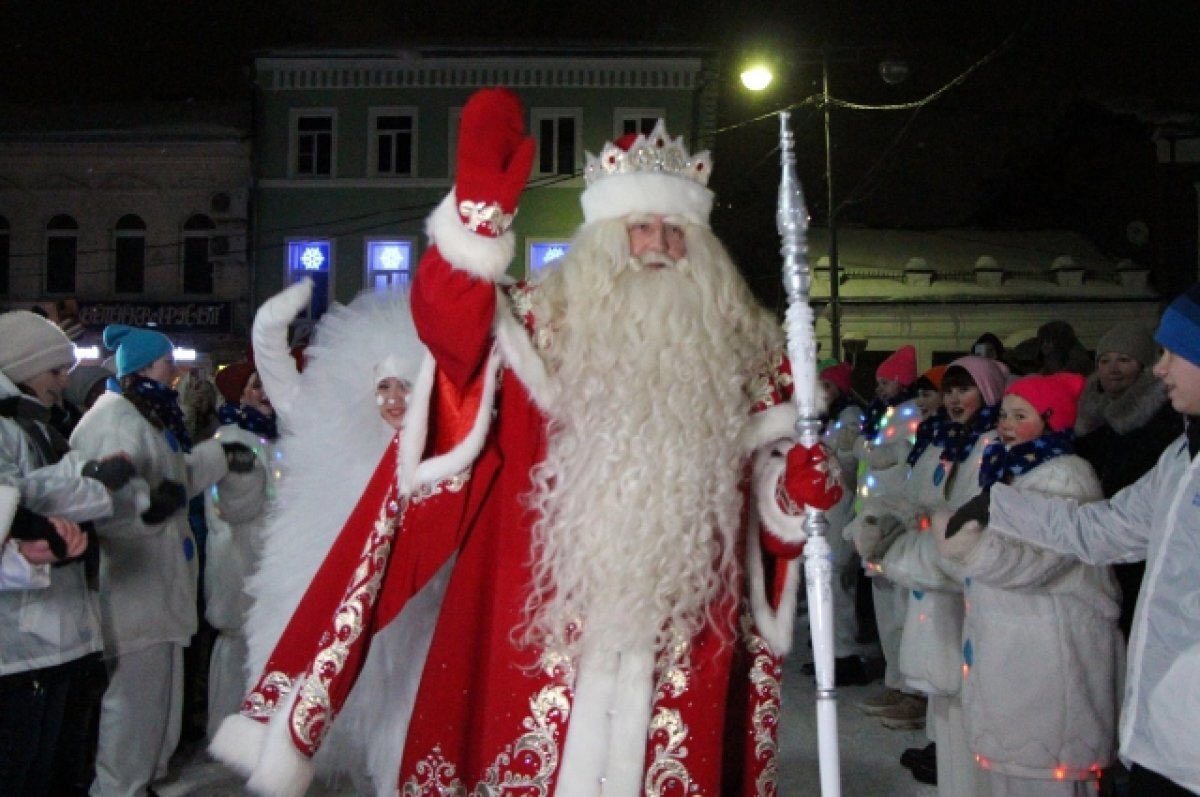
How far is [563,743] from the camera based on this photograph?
3.09 meters

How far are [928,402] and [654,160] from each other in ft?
12.5

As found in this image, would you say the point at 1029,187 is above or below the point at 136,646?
above

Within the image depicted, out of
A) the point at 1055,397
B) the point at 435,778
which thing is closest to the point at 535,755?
the point at 435,778

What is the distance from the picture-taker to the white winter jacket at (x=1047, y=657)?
13.1ft

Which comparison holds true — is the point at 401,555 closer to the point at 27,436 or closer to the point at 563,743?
the point at 563,743

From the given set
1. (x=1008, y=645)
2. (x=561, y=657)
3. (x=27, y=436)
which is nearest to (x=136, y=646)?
(x=27, y=436)

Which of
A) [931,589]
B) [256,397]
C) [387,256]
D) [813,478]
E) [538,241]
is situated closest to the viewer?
[813,478]

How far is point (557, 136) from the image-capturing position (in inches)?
1002

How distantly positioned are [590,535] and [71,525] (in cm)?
181

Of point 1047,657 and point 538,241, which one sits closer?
point 1047,657

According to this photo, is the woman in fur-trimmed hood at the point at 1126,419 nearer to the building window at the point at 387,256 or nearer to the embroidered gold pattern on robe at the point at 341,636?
the embroidered gold pattern on robe at the point at 341,636

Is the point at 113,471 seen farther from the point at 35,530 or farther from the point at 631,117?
the point at 631,117

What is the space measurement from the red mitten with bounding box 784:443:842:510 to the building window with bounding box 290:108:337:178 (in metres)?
24.5

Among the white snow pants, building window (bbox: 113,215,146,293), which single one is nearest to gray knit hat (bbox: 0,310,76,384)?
the white snow pants
